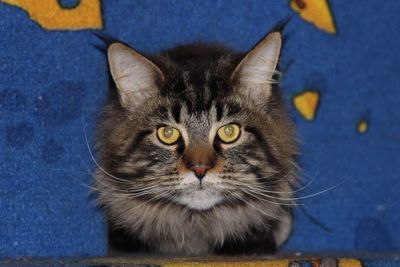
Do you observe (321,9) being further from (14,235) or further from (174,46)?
(14,235)

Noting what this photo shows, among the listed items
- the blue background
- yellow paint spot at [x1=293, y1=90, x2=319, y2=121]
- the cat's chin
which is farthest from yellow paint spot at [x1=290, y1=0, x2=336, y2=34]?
the cat's chin

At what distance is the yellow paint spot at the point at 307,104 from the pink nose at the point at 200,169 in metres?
0.83

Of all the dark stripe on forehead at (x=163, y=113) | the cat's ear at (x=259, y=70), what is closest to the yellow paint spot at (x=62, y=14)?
the dark stripe on forehead at (x=163, y=113)

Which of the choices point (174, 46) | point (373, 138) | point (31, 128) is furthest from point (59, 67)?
point (373, 138)

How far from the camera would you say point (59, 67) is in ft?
6.95

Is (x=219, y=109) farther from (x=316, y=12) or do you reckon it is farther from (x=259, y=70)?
(x=316, y=12)

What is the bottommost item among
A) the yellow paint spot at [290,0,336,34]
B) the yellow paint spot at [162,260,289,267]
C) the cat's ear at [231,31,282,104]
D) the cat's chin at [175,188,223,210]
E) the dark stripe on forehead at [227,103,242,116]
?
the yellow paint spot at [162,260,289,267]

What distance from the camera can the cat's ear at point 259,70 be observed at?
188cm

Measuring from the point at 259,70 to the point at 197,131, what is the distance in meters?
0.29

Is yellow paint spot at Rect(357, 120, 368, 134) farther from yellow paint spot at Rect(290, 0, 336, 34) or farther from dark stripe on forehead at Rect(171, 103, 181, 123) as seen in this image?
dark stripe on forehead at Rect(171, 103, 181, 123)

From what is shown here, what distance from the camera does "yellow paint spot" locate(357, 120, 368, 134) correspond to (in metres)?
2.54

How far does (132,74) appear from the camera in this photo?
1.93 metres

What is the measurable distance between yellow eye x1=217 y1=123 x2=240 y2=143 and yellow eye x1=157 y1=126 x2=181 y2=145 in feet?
0.41

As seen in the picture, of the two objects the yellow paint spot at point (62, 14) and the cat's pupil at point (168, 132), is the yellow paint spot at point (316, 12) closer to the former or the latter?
the yellow paint spot at point (62, 14)
